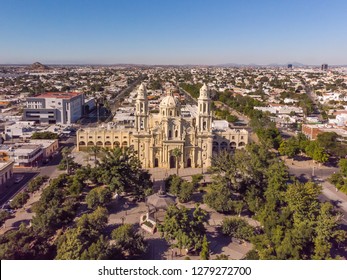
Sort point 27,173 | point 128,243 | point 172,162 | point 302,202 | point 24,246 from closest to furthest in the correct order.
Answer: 1. point 24,246
2. point 128,243
3. point 302,202
4. point 27,173
5. point 172,162

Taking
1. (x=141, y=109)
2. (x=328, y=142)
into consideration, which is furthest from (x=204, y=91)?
(x=328, y=142)

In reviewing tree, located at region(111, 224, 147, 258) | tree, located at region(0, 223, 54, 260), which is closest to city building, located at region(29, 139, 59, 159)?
tree, located at region(0, 223, 54, 260)

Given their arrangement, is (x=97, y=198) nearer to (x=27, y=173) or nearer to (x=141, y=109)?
(x=141, y=109)

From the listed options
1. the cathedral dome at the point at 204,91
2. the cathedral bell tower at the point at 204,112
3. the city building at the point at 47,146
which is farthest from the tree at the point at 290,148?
the city building at the point at 47,146

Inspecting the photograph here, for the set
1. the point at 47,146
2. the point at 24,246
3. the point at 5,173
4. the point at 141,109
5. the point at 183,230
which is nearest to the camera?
the point at 24,246

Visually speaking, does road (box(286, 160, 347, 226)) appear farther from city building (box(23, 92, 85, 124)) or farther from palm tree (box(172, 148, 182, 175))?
city building (box(23, 92, 85, 124))
